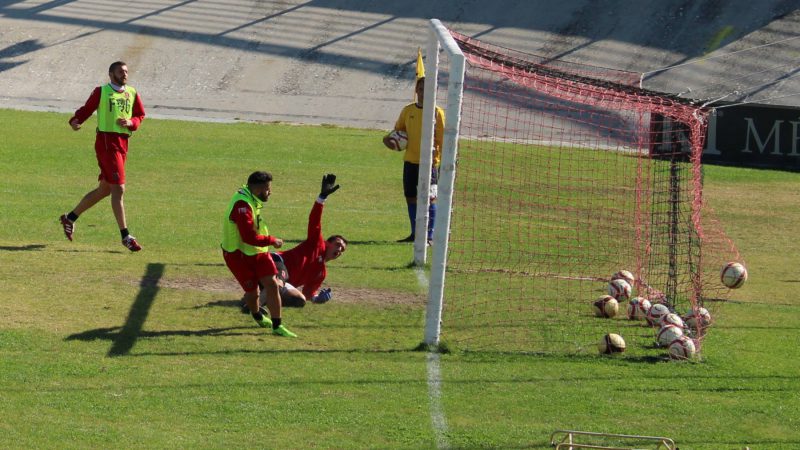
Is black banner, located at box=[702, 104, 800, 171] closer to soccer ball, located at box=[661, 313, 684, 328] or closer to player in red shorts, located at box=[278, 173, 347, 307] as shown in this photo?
soccer ball, located at box=[661, 313, 684, 328]

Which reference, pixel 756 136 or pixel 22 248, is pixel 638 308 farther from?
pixel 756 136

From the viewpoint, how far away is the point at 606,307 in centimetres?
1202

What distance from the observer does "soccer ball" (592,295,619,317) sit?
12.0 meters

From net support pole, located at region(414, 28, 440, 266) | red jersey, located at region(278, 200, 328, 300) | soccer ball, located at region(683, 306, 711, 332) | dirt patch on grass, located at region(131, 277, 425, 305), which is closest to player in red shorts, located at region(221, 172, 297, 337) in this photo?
red jersey, located at region(278, 200, 328, 300)

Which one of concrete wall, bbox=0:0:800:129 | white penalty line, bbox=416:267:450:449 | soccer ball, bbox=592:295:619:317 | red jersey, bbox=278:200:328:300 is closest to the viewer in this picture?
white penalty line, bbox=416:267:450:449

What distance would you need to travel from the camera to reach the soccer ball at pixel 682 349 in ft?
34.3

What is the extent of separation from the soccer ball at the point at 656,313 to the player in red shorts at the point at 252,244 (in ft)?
12.0

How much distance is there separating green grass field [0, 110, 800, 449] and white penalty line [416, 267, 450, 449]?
24 millimetres

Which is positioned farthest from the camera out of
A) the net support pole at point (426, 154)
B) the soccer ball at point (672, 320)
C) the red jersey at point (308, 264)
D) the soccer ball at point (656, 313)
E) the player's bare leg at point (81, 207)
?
the player's bare leg at point (81, 207)

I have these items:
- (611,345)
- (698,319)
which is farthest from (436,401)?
(698,319)

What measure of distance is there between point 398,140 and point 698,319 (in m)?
5.08

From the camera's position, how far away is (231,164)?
21.6 metres

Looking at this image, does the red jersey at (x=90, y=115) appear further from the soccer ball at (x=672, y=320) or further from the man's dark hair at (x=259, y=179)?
the soccer ball at (x=672, y=320)

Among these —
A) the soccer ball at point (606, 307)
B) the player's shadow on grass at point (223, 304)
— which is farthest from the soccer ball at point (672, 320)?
Answer: the player's shadow on grass at point (223, 304)
